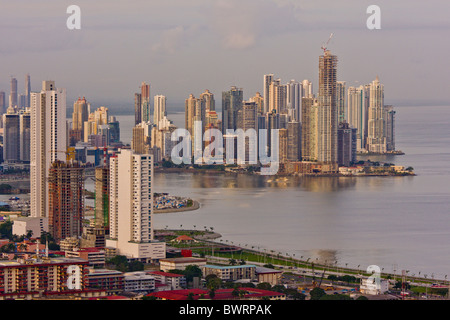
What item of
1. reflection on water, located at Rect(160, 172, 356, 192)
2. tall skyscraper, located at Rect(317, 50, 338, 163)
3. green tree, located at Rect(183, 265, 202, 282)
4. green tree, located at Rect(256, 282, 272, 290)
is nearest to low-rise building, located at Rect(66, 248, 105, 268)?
green tree, located at Rect(183, 265, 202, 282)

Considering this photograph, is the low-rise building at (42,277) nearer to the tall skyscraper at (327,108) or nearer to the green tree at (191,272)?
the green tree at (191,272)

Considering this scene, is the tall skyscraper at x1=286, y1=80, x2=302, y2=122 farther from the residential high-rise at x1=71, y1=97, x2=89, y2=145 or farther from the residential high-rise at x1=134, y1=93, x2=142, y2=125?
the residential high-rise at x1=71, y1=97, x2=89, y2=145

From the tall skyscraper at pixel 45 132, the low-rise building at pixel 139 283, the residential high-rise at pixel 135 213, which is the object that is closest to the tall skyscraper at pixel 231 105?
the tall skyscraper at pixel 45 132

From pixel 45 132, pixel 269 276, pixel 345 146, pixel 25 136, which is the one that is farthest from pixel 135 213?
pixel 345 146

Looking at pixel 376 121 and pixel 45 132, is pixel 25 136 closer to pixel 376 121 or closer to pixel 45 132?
pixel 376 121
